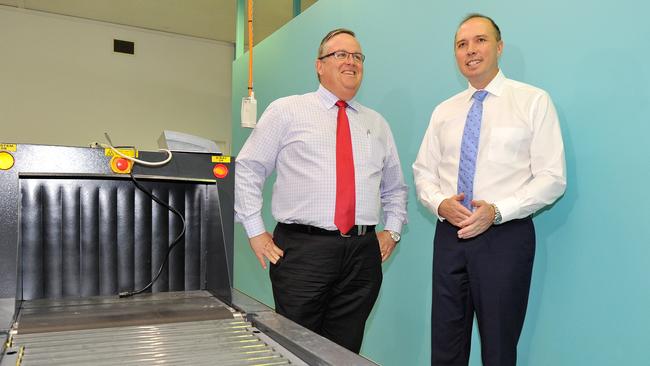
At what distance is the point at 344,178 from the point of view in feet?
5.87

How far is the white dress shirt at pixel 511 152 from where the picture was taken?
1554 millimetres

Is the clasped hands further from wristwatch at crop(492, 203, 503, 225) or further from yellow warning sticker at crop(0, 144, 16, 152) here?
yellow warning sticker at crop(0, 144, 16, 152)

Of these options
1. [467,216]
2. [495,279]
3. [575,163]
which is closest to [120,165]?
[467,216]

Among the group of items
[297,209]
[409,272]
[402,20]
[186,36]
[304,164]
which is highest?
[186,36]

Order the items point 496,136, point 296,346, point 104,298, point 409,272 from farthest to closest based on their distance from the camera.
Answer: point 409,272
point 496,136
point 104,298
point 296,346

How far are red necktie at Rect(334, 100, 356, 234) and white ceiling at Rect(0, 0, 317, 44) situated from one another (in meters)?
4.46

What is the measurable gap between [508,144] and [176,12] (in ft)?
18.7

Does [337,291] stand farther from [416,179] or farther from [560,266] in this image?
[560,266]

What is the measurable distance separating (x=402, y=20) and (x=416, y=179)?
37.0 inches

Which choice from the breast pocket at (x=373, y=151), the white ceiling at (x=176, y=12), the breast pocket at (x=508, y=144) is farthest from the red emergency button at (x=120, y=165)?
the white ceiling at (x=176, y=12)

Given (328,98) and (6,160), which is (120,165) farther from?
(328,98)

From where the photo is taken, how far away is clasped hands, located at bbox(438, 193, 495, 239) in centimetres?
155

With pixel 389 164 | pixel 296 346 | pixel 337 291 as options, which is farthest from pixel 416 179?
pixel 296 346

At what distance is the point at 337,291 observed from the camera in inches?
69.6
